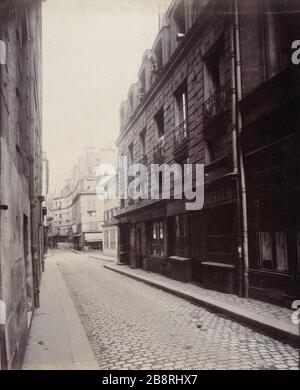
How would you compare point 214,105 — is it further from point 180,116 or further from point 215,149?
point 180,116

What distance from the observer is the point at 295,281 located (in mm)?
8039

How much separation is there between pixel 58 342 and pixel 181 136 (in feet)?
35.7

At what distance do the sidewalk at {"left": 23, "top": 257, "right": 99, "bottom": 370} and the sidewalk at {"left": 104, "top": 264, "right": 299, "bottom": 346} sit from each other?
3.27m

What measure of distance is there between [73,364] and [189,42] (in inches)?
490

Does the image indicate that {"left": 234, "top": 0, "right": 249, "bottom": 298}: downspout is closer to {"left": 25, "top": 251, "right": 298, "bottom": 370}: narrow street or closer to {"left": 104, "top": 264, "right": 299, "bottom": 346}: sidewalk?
{"left": 104, "top": 264, "right": 299, "bottom": 346}: sidewalk

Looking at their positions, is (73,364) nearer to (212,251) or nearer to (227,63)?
(212,251)

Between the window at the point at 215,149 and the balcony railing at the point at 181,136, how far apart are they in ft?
6.45

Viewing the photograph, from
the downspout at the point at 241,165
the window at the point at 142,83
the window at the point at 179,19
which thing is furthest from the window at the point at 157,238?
the window at the point at 179,19

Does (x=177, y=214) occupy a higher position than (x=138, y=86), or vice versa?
(x=138, y=86)

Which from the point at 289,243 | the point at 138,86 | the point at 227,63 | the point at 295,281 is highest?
the point at 138,86

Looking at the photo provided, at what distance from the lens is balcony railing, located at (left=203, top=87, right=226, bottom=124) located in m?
11.4

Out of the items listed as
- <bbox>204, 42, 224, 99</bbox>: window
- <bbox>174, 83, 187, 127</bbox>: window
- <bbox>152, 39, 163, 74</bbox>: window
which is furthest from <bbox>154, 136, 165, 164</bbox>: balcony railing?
<bbox>204, 42, 224, 99</bbox>: window
